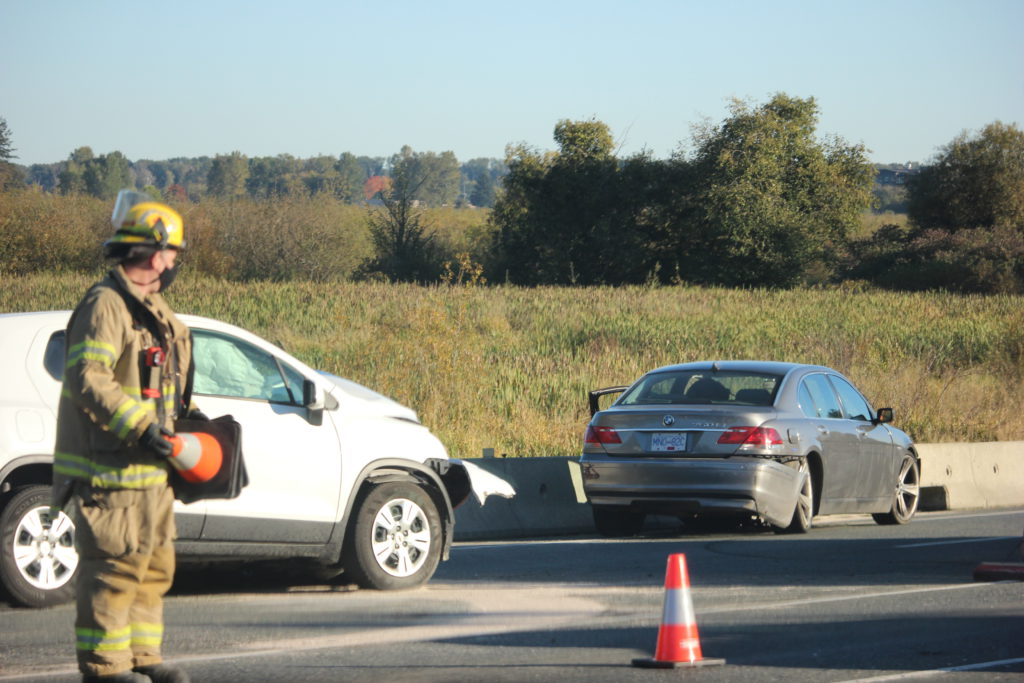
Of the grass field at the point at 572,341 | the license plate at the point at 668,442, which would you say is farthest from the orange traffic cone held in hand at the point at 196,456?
the grass field at the point at 572,341

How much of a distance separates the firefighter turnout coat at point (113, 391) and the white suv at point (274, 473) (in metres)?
2.93

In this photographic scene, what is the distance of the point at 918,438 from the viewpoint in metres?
24.1

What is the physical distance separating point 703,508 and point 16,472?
20.2 feet

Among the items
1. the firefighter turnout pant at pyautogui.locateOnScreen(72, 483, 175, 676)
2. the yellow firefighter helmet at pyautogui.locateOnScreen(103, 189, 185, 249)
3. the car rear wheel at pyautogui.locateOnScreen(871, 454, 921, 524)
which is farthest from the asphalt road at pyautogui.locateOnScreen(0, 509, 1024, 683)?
the car rear wheel at pyautogui.locateOnScreen(871, 454, 921, 524)

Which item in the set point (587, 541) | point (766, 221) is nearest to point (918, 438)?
point (587, 541)

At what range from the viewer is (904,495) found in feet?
48.8

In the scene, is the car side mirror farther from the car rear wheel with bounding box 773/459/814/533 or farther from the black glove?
the car rear wheel with bounding box 773/459/814/533

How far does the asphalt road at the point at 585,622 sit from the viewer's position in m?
6.70

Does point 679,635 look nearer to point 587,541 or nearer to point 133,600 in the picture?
point 133,600

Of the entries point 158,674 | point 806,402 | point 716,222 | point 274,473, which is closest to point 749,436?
point 806,402

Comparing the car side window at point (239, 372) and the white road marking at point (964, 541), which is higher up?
the car side window at point (239, 372)

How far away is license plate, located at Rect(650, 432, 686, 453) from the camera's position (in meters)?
12.3

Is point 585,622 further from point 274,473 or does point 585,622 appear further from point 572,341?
point 572,341

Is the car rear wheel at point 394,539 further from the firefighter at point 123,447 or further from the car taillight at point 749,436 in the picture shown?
the firefighter at point 123,447
